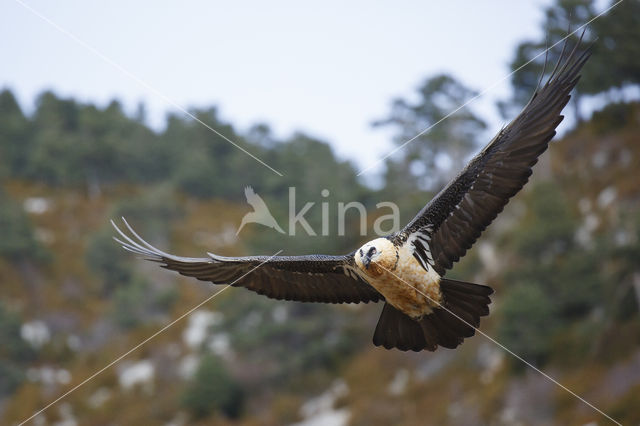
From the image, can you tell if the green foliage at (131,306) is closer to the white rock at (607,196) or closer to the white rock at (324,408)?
the white rock at (324,408)

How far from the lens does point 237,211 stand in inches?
2414

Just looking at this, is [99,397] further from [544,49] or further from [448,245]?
[448,245]

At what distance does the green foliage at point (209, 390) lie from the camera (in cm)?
3528

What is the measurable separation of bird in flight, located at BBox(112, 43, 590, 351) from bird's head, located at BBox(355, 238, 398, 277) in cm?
1

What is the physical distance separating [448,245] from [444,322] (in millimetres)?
878

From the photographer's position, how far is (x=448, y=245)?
9422 millimetres

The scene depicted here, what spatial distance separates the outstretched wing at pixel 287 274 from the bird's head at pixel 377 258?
0.78m

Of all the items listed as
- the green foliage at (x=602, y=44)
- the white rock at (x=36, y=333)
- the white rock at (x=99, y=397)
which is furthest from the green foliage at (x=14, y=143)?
the green foliage at (x=602, y=44)

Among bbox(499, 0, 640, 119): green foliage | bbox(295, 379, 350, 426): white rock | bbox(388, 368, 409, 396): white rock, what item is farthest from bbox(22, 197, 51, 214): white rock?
bbox(499, 0, 640, 119): green foliage

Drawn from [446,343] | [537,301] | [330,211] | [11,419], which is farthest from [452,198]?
[11,419]

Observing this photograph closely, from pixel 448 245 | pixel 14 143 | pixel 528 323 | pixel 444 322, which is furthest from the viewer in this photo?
pixel 14 143

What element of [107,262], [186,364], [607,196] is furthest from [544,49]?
[107,262]

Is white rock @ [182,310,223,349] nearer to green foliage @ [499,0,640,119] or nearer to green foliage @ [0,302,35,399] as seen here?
green foliage @ [0,302,35,399]

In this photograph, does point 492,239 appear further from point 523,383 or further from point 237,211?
point 237,211
